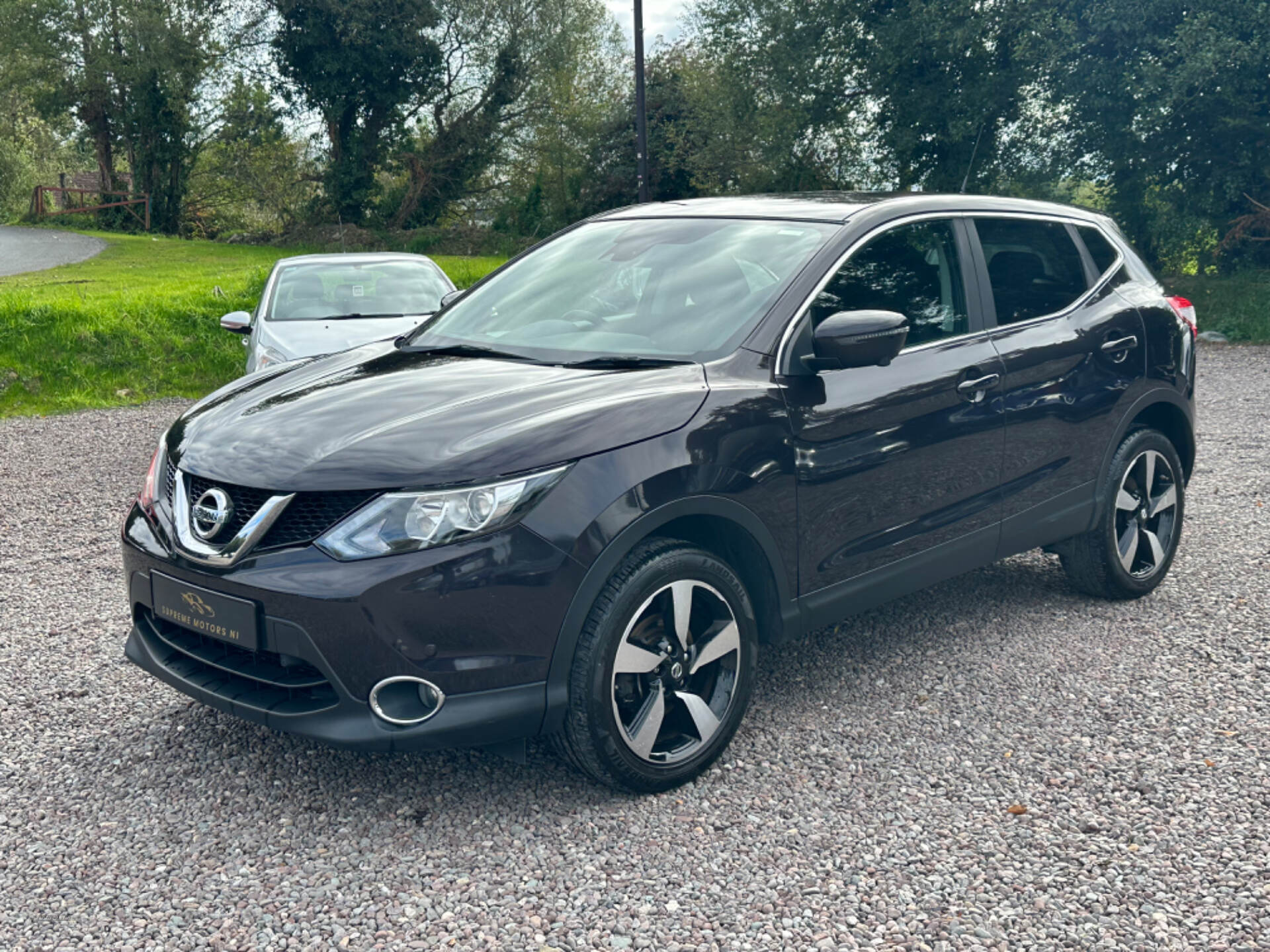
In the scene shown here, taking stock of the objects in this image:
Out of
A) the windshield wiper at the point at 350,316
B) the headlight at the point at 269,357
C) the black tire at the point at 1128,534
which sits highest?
the windshield wiper at the point at 350,316

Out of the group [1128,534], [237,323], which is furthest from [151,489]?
[237,323]

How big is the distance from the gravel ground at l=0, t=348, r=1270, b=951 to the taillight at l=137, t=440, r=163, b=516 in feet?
2.68

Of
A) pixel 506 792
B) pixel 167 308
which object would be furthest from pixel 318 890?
pixel 167 308

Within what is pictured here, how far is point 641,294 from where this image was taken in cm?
409

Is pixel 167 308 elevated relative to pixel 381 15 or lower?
lower

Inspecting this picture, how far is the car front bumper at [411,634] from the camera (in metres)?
2.90

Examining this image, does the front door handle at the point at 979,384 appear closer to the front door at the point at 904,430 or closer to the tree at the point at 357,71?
the front door at the point at 904,430

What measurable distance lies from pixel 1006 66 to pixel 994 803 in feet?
68.1

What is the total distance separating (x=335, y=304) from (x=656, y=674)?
284 inches

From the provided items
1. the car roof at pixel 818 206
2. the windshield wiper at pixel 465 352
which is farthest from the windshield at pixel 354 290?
the windshield wiper at pixel 465 352

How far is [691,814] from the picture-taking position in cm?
333

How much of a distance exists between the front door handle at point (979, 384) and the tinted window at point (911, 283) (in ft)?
0.63

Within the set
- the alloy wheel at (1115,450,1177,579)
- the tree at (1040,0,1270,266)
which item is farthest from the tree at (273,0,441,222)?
the alloy wheel at (1115,450,1177,579)

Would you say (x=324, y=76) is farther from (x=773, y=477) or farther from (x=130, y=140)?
(x=773, y=477)
